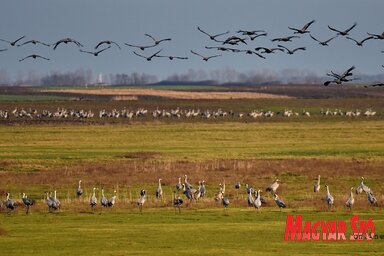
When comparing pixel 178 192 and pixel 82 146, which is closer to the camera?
pixel 178 192

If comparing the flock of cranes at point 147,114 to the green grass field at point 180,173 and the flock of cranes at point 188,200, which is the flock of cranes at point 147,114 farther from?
the flock of cranes at point 188,200

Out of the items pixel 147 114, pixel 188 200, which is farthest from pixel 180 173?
pixel 147 114

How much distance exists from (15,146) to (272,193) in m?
36.1

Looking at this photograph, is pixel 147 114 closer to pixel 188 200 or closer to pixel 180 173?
pixel 180 173

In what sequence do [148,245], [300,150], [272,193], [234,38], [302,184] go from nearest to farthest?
[234,38] < [148,245] < [272,193] < [302,184] < [300,150]

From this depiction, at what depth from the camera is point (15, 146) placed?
81.8m

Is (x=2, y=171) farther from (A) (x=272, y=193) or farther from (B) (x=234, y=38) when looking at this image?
(B) (x=234, y=38)

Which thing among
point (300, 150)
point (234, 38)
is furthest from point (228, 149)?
point (234, 38)

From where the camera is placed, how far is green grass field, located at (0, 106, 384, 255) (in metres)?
34.8

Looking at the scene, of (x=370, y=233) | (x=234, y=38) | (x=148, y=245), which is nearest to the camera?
(x=234, y=38)

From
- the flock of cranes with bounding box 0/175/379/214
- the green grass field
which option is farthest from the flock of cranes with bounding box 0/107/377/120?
the flock of cranes with bounding box 0/175/379/214

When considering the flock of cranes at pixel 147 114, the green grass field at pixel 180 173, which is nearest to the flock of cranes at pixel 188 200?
the green grass field at pixel 180 173

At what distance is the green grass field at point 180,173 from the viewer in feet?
114

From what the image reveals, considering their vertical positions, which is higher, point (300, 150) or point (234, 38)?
point (234, 38)
